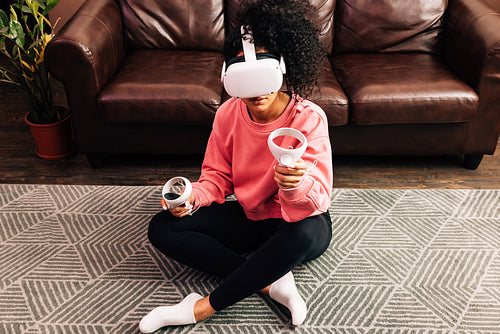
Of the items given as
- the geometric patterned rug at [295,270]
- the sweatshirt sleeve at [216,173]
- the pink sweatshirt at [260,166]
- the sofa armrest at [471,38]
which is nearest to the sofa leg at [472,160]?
the geometric patterned rug at [295,270]

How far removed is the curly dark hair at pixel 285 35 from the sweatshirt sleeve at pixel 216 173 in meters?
0.35

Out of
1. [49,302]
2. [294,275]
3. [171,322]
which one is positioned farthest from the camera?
[294,275]

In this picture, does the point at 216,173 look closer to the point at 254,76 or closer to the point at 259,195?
the point at 259,195

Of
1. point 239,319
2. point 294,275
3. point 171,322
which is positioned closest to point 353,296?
point 294,275

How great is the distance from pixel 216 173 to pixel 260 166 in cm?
20

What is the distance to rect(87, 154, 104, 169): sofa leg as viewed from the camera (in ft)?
7.67

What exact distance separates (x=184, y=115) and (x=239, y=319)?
1002 millimetres

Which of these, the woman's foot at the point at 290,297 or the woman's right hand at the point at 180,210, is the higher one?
the woman's right hand at the point at 180,210

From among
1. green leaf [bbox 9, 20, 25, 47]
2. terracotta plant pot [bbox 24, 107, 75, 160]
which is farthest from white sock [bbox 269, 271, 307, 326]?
green leaf [bbox 9, 20, 25, 47]

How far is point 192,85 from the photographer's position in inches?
84.6

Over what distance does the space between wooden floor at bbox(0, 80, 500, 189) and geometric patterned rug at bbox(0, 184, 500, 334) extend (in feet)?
0.34

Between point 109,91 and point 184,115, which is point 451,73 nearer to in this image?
point 184,115

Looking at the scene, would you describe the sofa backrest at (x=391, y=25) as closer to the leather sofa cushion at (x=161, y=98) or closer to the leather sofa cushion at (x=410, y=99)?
the leather sofa cushion at (x=410, y=99)

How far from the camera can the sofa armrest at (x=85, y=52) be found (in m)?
2.01
